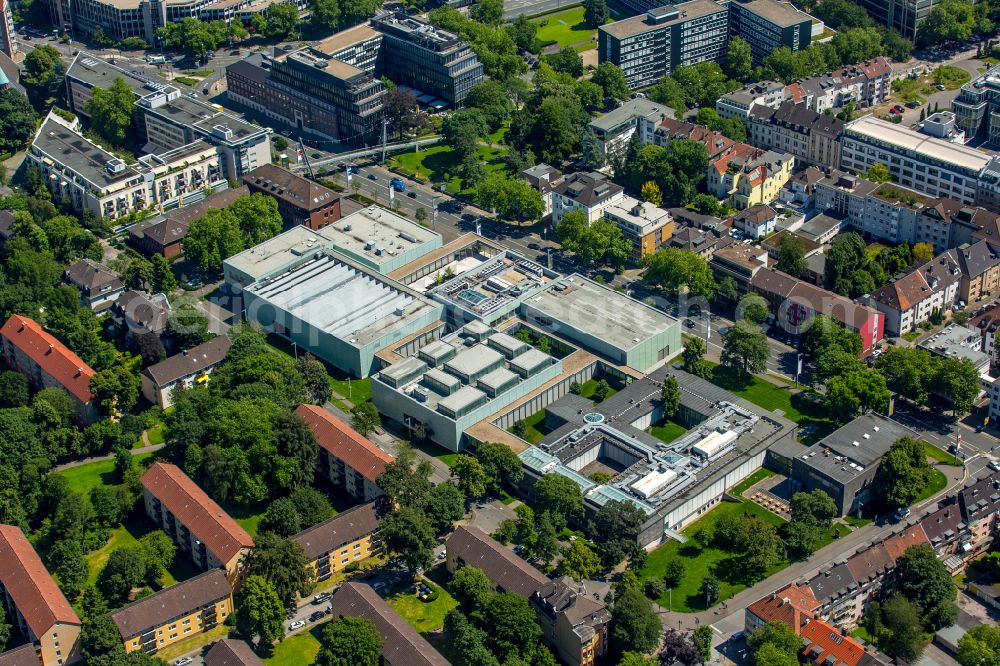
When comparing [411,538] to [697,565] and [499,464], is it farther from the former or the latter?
[697,565]

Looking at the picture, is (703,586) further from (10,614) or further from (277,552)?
(10,614)

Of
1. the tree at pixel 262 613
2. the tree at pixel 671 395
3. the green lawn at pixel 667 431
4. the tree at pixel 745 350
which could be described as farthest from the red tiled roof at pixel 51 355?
the tree at pixel 745 350

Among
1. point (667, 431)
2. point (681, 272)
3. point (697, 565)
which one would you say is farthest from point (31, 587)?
point (681, 272)

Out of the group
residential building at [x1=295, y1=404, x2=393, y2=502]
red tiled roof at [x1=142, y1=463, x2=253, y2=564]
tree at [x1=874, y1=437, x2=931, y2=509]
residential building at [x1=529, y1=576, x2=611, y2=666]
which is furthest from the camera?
residential building at [x1=295, y1=404, x2=393, y2=502]

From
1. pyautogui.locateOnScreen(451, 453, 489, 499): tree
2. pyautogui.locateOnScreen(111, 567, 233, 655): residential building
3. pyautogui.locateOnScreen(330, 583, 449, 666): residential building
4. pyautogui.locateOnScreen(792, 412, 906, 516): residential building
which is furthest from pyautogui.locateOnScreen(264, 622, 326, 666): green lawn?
Result: pyautogui.locateOnScreen(792, 412, 906, 516): residential building

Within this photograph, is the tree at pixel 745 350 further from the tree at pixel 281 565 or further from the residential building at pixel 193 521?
the residential building at pixel 193 521

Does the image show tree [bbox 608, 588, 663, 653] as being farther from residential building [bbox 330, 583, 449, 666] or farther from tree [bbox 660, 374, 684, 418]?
tree [bbox 660, 374, 684, 418]
